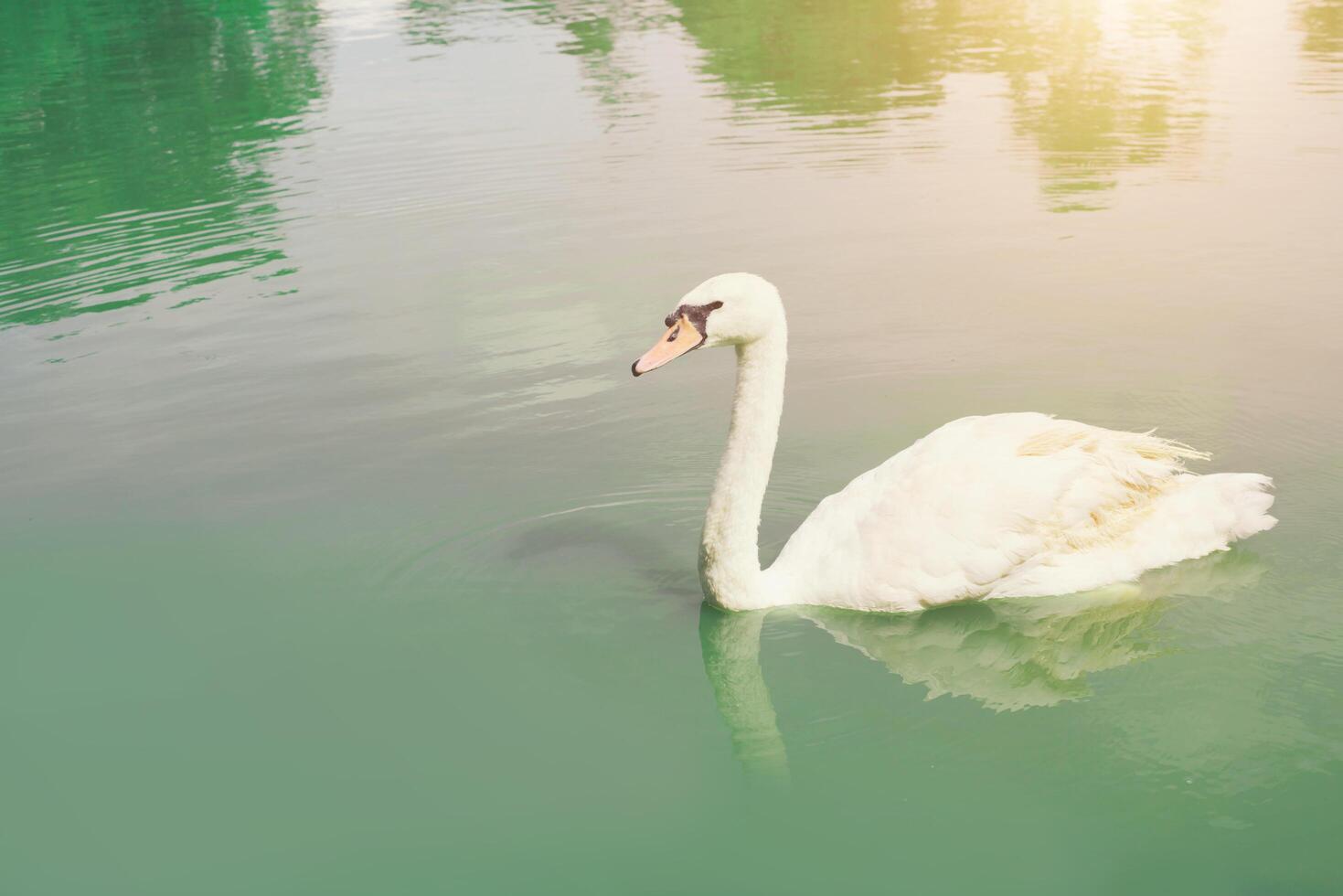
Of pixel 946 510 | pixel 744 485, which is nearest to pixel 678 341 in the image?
pixel 744 485

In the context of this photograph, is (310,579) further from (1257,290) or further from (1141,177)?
(1141,177)

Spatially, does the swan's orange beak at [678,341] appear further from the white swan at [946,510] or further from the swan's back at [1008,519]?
the swan's back at [1008,519]

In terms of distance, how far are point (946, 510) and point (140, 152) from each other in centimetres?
1735

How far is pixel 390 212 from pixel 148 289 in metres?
3.22

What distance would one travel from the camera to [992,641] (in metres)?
6.98

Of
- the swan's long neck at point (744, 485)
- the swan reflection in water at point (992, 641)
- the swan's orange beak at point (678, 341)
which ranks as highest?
the swan's orange beak at point (678, 341)

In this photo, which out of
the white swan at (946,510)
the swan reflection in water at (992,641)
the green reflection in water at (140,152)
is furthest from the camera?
the green reflection in water at (140,152)

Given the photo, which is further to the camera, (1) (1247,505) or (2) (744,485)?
(1) (1247,505)

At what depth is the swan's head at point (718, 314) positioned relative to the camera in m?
6.78

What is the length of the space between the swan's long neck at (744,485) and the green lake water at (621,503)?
23cm

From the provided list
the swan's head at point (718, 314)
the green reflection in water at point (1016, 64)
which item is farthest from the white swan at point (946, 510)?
the green reflection in water at point (1016, 64)

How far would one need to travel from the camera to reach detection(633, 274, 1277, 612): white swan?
272 inches

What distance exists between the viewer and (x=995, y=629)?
706cm

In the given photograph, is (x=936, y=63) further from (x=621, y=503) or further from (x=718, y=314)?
(x=718, y=314)
